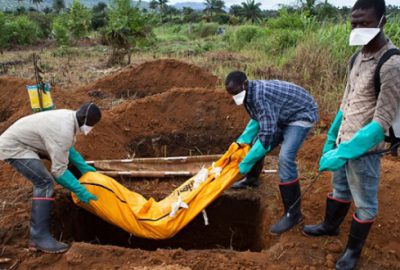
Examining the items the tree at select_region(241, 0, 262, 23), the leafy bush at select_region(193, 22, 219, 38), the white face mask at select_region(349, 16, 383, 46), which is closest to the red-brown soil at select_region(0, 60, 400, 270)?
the white face mask at select_region(349, 16, 383, 46)

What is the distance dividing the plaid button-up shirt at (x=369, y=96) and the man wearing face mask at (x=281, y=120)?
20.5 inches

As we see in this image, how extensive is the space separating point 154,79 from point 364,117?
6646mm

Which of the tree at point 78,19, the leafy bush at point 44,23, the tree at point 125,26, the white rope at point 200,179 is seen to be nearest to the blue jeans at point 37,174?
the white rope at point 200,179

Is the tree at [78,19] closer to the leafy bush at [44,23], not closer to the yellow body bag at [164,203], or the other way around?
the leafy bush at [44,23]

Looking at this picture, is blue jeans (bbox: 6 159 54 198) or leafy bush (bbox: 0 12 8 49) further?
leafy bush (bbox: 0 12 8 49)

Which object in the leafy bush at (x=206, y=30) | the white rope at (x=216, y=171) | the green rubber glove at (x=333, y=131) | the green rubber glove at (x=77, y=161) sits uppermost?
the leafy bush at (x=206, y=30)

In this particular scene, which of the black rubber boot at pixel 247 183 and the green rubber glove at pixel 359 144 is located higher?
the green rubber glove at pixel 359 144

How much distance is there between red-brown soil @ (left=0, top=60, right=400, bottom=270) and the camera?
2.95m

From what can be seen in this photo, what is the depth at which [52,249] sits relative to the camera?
3.03 metres

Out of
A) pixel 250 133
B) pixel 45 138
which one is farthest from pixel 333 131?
pixel 45 138

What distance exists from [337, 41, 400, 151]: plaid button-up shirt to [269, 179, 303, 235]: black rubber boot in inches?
29.5

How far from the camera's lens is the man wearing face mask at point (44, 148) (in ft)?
9.74

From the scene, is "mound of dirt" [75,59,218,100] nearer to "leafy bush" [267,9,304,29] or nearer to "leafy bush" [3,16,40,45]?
"leafy bush" [267,9,304,29]

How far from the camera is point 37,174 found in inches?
120
